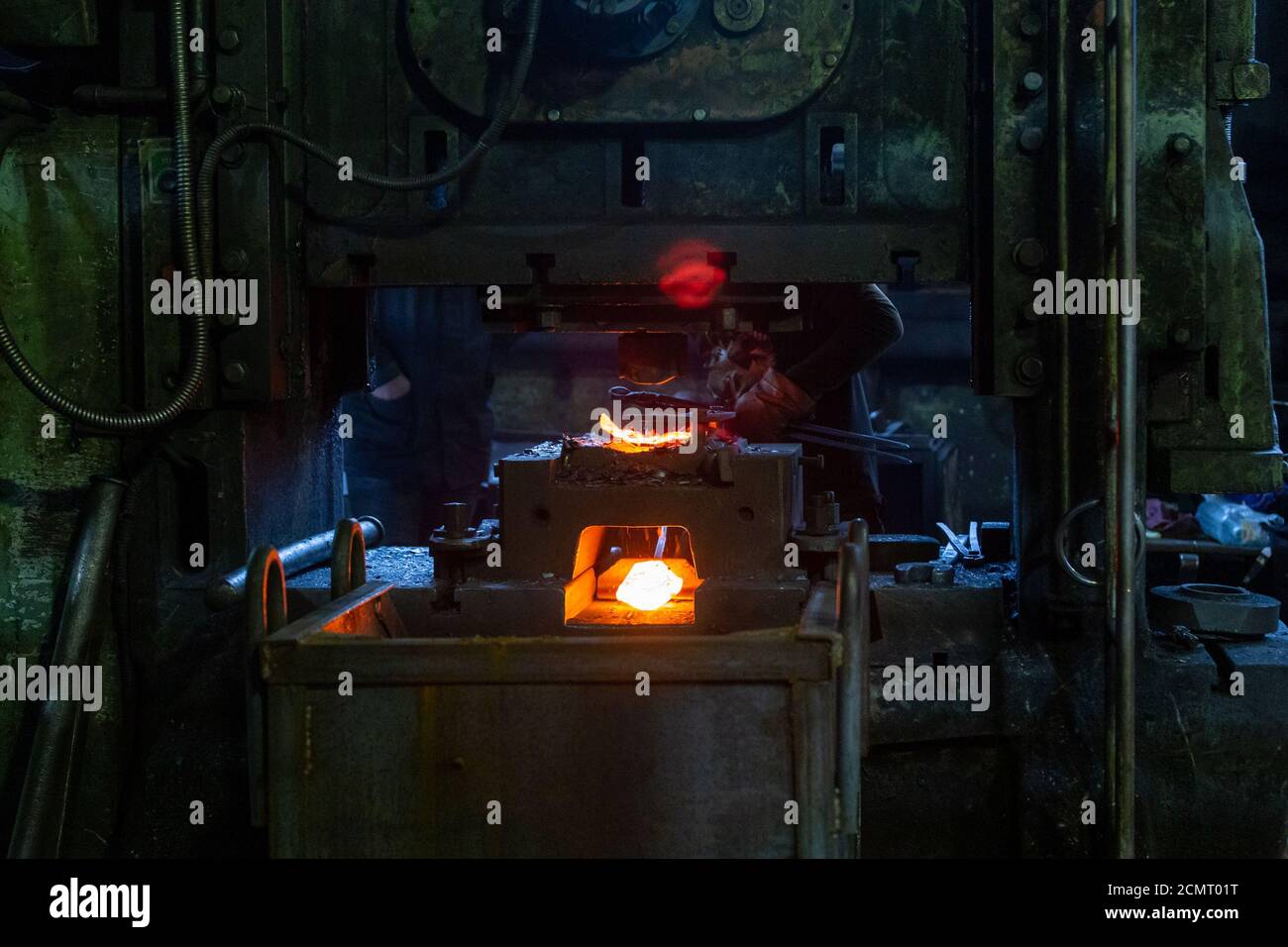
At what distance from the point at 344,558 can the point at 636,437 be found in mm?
939

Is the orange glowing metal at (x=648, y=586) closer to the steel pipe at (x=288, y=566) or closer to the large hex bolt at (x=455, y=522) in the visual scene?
the large hex bolt at (x=455, y=522)

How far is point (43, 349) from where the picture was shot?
9.35ft

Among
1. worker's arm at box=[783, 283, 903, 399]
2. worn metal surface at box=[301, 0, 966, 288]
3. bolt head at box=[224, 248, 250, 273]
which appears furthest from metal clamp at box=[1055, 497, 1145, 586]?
bolt head at box=[224, 248, 250, 273]

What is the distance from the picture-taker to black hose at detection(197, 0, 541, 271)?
265cm

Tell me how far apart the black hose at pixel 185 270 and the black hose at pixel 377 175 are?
1.4 inches

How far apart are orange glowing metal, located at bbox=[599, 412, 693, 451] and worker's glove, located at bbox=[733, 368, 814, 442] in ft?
2.53

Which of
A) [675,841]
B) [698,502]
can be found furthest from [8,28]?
[675,841]

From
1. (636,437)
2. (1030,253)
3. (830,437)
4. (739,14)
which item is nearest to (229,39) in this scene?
(739,14)

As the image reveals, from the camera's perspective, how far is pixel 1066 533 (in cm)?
267

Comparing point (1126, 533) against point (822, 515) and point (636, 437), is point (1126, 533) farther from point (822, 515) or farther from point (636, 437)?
point (636, 437)

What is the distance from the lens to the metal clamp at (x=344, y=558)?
2490mm

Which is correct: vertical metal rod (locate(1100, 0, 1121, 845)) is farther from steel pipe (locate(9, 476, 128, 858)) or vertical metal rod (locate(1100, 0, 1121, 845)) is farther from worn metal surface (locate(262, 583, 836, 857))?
steel pipe (locate(9, 476, 128, 858))

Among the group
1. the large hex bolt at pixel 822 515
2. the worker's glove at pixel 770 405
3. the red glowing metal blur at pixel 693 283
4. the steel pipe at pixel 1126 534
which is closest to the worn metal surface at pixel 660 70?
the red glowing metal blur at pixel 693 283
